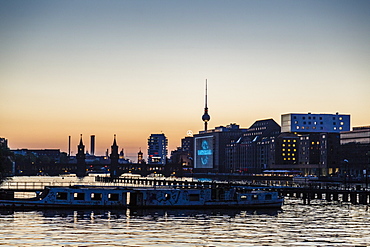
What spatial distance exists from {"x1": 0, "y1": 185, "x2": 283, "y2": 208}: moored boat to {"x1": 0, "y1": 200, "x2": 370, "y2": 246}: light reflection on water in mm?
3462

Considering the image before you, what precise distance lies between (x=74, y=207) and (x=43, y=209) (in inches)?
193

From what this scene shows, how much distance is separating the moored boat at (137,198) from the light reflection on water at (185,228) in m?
3.46

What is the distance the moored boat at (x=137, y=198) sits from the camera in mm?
109000

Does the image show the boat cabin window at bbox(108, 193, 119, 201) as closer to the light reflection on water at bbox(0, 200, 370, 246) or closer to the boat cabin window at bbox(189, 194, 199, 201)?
the light reflection on water at bbox(0, 200, 370, 246)

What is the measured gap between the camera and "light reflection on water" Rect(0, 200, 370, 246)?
235 feet

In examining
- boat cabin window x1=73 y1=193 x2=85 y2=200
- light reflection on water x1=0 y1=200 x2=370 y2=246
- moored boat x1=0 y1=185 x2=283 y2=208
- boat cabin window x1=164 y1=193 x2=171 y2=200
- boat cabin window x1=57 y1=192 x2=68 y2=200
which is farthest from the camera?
boat cabin window x1=164 y1=193 x2=171 y2=200

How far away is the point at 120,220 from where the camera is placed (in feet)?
307

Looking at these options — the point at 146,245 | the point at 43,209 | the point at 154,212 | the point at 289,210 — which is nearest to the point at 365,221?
the point at 289,210

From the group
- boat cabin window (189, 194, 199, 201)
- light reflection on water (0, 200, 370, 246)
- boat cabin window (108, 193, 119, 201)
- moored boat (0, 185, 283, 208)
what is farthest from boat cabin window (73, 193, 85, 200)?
boat cabin window (189, 194, 199, 201)

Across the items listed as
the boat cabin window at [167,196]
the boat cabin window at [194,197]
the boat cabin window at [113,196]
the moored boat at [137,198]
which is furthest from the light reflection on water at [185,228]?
the boat cabin window at [113,196]

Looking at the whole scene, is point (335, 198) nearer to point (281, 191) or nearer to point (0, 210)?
point (281, 191)

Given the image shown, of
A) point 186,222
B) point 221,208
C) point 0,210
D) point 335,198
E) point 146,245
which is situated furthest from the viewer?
point 335,198

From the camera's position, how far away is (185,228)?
8475 cm

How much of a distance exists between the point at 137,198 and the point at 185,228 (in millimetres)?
28635
